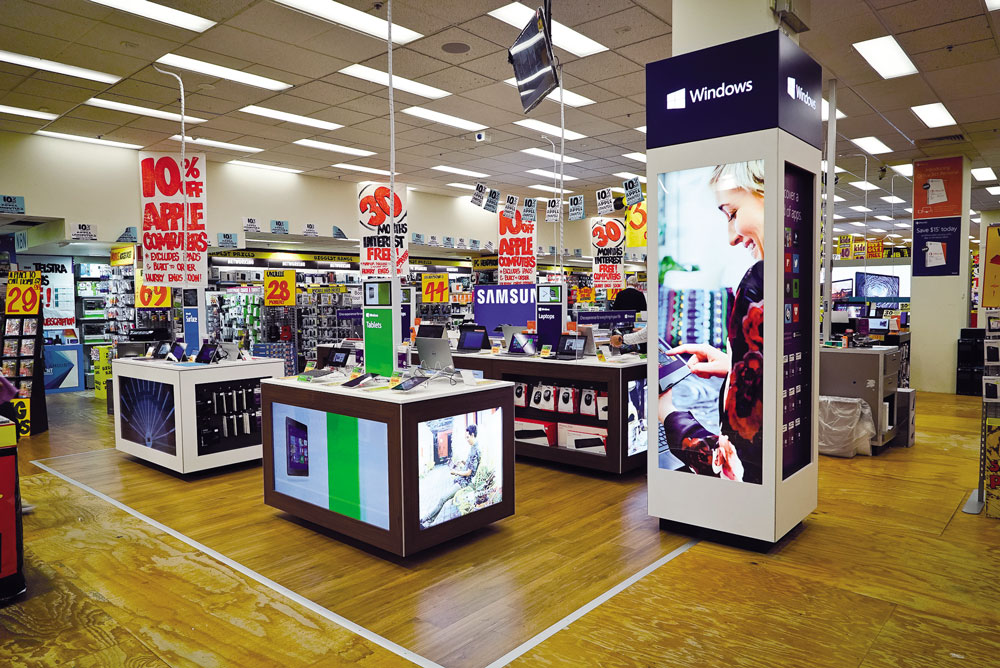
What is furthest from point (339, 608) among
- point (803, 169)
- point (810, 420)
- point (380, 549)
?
point (803, 169)

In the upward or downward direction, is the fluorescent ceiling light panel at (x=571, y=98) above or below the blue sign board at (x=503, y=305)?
above

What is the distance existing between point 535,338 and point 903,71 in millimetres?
4791

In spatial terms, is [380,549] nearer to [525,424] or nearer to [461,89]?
[525,424]

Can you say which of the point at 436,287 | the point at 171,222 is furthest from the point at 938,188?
the point at 171,222

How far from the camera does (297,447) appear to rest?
4.29 m

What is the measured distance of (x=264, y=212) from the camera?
38.2 ft

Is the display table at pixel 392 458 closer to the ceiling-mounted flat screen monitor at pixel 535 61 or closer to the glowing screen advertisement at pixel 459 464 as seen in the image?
the glowing screen advertisement at pixel 459 464

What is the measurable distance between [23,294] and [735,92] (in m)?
8.24

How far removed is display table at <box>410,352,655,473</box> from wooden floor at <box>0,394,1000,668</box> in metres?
0.54

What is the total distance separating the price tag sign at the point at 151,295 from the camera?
25.6 ft

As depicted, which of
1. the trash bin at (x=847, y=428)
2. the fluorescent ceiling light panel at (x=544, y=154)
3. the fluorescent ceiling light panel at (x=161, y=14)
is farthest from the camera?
the fluorescent ceiling light panel at (x=544, y=154)

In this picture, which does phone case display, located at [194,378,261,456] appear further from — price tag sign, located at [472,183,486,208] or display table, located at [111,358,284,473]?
price tag sign, located at [472,183,486,208]

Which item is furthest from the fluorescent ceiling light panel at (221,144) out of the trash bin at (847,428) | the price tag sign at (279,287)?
the trash bin at (847,428)

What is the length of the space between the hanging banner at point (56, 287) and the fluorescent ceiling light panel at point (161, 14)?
8634mm
